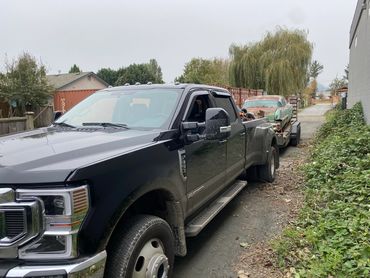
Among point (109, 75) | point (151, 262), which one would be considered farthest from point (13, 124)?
point (109, 75)

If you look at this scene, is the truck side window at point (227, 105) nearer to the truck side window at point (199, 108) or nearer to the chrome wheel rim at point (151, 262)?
the truck side window at point (199, 108)

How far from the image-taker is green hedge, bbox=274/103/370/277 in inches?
138

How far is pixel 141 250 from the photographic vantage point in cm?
287

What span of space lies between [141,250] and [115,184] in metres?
0.61

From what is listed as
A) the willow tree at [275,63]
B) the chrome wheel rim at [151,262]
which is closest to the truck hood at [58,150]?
the chrome wheel rim at [151,262]

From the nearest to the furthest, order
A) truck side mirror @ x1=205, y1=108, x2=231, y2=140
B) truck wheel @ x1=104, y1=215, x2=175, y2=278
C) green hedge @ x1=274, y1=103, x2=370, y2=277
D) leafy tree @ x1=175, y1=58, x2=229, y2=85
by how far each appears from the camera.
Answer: truck wheel @ x1=104, y1=215, x2=175, y2=278, green hedge @ x1=274, y1=103, x2=370, y2=277, truck side mirror @ x1=205, y1=108, x2=231, y2=140, leafy tree @ x1=175, y1=58, x2=229, y2=85

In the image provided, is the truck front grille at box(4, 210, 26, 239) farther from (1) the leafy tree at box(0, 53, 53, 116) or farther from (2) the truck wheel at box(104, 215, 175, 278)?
(1) the leafy tree at box(0, 53, 53, 116)

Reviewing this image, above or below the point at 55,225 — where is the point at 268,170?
below

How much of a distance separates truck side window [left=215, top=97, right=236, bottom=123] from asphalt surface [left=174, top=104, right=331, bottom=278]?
4.86 ft

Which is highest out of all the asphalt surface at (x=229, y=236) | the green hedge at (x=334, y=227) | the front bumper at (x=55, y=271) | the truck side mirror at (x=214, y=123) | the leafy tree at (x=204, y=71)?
the leafy tree at (x=204, y=71)

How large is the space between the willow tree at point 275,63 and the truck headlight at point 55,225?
100.0 feet

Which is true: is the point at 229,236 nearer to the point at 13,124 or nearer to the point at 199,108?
the point at 199,108

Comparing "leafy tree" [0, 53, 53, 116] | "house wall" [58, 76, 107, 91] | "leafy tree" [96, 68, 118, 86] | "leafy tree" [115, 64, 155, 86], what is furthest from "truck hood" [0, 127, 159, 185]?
"leafy tree" [96, 68, 118, 86]

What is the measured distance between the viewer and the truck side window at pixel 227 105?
5422 millimetres
